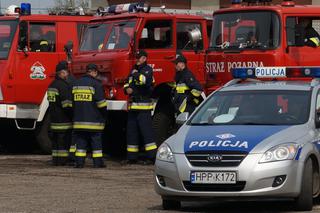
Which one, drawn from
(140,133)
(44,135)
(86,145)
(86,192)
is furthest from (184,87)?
(86,192)

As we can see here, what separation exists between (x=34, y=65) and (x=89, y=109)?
3092 millimetres

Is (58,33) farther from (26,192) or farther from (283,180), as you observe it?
(283,180)

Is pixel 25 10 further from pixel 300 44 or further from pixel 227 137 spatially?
pixel 227 137

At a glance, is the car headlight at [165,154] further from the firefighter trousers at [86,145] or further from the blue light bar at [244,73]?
the firefighter trousers at [86,145]

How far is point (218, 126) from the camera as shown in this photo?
10.7 metres

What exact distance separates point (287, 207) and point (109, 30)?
22.9 ft

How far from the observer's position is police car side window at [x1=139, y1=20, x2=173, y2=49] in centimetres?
1628

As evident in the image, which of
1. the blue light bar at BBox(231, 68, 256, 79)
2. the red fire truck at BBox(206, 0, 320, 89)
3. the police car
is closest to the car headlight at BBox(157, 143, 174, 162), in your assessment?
the police car

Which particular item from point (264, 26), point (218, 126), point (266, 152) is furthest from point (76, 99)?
point (266, 152)

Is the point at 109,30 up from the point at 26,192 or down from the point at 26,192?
up

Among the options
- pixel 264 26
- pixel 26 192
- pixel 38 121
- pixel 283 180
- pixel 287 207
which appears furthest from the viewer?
pixel 38 121

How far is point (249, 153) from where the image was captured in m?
9.82

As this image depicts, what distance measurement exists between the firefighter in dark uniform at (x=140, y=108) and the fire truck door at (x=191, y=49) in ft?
4.28

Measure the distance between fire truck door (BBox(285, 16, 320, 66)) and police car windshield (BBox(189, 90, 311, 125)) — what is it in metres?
3.58
